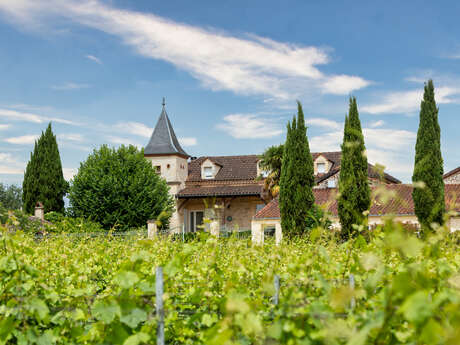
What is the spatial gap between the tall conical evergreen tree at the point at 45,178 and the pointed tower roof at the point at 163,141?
19.7ft

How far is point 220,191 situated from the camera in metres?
31.4

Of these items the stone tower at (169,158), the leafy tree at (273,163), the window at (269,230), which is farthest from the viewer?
the stone tower at (169,158)

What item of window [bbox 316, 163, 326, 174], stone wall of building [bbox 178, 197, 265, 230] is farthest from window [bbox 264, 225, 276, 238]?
window [bbox 316, 163, 326, 174]

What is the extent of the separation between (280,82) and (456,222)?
37.4 feet

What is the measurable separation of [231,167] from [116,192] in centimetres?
1182

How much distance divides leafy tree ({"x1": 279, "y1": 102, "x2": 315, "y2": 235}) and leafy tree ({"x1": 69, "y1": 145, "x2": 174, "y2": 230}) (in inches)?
349

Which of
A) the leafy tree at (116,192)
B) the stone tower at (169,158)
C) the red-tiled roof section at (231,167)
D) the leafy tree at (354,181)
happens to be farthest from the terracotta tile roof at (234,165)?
the leafy tree at (354,181)

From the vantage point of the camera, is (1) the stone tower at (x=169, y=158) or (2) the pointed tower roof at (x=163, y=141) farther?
(2) the pointed tower roof at (x=163, y=141)

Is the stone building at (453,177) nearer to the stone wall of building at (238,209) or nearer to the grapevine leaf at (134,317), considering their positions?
the stone wall of building at (238,209)

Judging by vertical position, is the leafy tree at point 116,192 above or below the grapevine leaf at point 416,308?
above

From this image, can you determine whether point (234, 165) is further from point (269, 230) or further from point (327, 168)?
point (269, 230)

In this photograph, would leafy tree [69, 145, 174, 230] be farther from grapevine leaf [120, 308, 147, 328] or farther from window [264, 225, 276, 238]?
grapevine leaf [120, 308, 147, 328]

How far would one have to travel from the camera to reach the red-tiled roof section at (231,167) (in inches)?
1302

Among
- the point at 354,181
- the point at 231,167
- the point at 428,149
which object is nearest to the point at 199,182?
the point at 231,167
